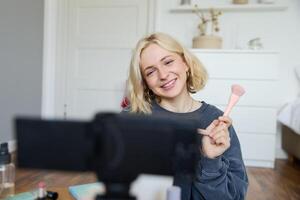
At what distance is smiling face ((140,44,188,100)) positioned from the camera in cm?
79

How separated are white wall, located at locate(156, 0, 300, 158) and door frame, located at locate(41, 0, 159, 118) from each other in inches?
27.6

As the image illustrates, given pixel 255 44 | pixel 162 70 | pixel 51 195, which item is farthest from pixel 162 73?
pixel 255 44

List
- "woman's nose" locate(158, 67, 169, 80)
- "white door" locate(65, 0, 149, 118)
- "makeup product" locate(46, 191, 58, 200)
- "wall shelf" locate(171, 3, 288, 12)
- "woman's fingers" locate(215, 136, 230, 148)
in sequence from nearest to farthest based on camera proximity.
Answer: "woman's fingers" locate(215, 136, 230, 148) < "makeup product" locate(46, 191, 58, 200) < "woman's nose" locate(158, 67, 169, 80) < "wall shelf" locate(171, 3, 288, 12) < "white door" locate(65, 0, 149, 118)

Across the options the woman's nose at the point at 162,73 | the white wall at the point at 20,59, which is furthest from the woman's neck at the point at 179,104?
the white wall at the point at 20,59

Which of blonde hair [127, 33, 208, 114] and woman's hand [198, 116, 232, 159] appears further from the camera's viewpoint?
blonde hair [127, 33, 208, 114]

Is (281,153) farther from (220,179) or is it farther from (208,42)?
(220,179)

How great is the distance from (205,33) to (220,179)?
7.85ft

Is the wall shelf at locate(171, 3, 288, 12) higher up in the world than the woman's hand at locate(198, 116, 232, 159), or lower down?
higher up

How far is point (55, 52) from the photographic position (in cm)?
316

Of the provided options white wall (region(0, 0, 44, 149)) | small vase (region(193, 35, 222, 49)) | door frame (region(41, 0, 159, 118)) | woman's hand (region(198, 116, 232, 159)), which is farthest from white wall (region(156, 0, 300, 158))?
woman's hand (region(198, 116, 232, 159))

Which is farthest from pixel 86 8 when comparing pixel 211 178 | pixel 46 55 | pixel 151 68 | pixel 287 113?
pixel 211 178

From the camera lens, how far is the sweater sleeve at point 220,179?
615mm

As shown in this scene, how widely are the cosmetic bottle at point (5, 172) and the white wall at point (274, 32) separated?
2436 mm

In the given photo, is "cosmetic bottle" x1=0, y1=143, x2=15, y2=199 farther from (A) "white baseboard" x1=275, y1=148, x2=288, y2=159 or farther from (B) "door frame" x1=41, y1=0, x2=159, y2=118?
(A) "white baseboard" x1=275, y1=148, x2=288, y2=159
